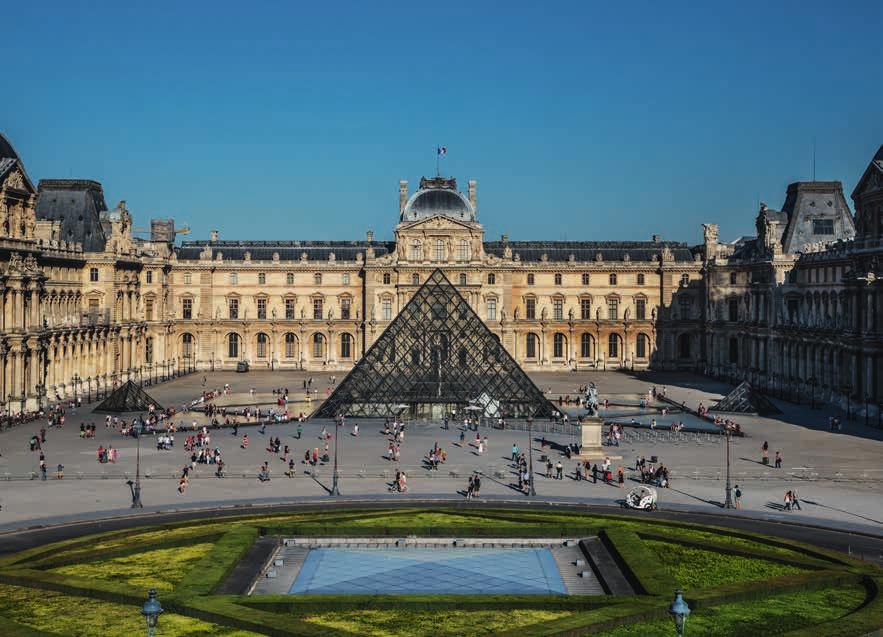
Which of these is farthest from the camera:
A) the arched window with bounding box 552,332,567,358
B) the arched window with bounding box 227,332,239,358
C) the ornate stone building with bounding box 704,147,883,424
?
the arched window with bounding box 552,332,567,358

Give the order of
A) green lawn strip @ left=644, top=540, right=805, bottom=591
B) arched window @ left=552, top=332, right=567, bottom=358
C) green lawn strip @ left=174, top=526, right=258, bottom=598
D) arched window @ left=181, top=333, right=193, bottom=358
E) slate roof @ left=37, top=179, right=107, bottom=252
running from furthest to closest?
1. arched window @ left=552, top=332, right=567, bottom=358
2. arched window @ left=181, top=333, right=193, bottom=358
3. slate roof @ left=37, top=179, right=107, bottom=252
4. green lawn strip @ left=644, top=540, right=805, bottom=591
5. green lawn strip @ left=174, top=526, right=258, bottom=598

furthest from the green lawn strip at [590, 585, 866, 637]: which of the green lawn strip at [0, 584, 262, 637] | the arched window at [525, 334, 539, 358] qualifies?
the arched window at [525, 334, 539, 358]

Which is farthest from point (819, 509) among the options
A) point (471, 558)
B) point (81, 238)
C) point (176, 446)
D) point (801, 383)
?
point (81, 238)

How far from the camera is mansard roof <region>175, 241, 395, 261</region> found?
347 feet

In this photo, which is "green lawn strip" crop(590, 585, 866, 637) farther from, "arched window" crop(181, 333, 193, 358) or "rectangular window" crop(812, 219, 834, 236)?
"arched window" crop(181, 333, 193, 358)

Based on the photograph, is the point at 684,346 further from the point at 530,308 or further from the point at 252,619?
the point at 252,619

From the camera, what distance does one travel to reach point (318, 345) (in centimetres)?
10381

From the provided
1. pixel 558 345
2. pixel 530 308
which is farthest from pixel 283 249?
pixel 558 345

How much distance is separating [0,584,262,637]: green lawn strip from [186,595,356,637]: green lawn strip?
0.22m

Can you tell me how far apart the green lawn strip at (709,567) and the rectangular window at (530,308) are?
70.1 meters

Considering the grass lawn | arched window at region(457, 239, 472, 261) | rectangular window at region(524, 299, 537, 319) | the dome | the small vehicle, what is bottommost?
the grass lawn

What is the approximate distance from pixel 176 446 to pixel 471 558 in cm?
2651

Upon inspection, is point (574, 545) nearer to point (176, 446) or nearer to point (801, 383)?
point (176, 446)

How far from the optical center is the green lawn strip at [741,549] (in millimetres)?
31953
